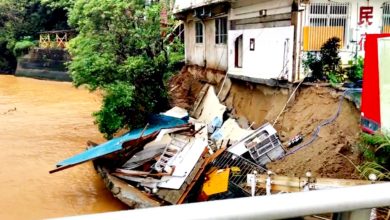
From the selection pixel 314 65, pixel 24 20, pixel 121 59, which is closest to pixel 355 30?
pixel 314 65

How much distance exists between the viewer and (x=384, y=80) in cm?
696

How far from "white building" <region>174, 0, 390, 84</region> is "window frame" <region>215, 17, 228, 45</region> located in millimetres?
92

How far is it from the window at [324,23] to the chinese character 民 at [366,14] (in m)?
0.39

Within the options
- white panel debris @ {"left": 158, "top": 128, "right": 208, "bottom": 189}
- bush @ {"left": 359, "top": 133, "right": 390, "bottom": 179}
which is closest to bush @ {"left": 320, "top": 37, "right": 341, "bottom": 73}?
bush @ {"left": 359, "top": 133, "right": 390, "bottom": 179}

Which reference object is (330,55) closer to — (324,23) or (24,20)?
(324,23)

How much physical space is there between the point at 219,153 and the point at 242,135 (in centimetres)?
166

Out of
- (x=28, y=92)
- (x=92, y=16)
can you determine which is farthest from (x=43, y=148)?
(x=28, y=92)

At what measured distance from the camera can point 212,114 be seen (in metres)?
13.8

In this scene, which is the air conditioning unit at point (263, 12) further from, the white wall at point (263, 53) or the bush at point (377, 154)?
the bush at point (377, 154)

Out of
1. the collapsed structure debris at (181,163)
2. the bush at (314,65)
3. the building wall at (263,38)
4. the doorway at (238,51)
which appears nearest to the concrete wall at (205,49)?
the doorway at (238,51)

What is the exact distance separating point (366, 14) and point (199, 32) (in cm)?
816

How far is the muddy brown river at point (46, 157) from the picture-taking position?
9.82 meters

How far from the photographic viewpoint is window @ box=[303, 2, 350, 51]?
33.6ft

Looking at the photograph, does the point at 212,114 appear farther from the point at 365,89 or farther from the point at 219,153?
the point at 365,89
